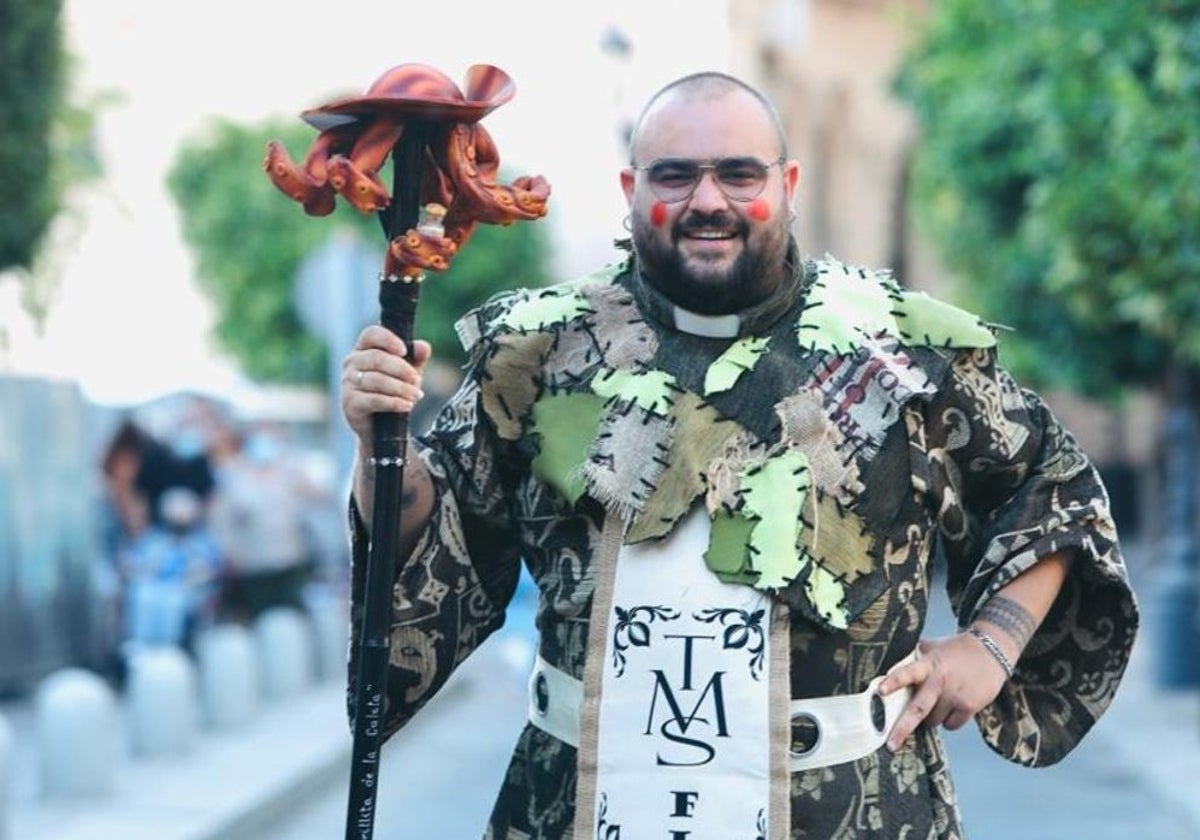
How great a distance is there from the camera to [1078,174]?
15.1m

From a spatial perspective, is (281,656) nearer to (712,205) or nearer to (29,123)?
(29,123)

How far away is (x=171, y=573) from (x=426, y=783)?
3.25 metres

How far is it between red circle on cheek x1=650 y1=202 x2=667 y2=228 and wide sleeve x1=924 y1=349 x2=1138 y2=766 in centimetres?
51

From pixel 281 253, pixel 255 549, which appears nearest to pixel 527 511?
pixel 255 549

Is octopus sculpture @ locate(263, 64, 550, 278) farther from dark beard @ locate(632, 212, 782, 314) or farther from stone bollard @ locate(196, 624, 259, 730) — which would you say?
stone bollard @ locate(196, 624, 259, 730)

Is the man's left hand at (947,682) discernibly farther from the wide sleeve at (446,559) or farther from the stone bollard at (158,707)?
the stone bollard at (158,707)

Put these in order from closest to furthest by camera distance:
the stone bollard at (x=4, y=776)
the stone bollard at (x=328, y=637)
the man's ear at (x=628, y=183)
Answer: the man's ear at (x=628, y=183) < the stone bollard at (x=4, y=776) < the stone bollard at (x=328, y=637)

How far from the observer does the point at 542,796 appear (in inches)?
148

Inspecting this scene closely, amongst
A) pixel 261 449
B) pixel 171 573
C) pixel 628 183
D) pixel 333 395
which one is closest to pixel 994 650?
pixel 628 183

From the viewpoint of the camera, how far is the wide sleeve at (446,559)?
153 inches

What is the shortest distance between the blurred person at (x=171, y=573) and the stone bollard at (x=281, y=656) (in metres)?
0.46

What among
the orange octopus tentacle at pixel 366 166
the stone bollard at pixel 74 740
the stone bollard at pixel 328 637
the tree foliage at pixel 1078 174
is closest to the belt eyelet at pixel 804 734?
the orange octopus tentacle at pixel 366 166

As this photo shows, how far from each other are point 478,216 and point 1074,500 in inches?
40.8

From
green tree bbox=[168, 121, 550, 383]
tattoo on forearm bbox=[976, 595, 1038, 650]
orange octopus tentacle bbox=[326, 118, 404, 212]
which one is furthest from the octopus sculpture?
green tree bbox=[168, 121, 550, 383]
